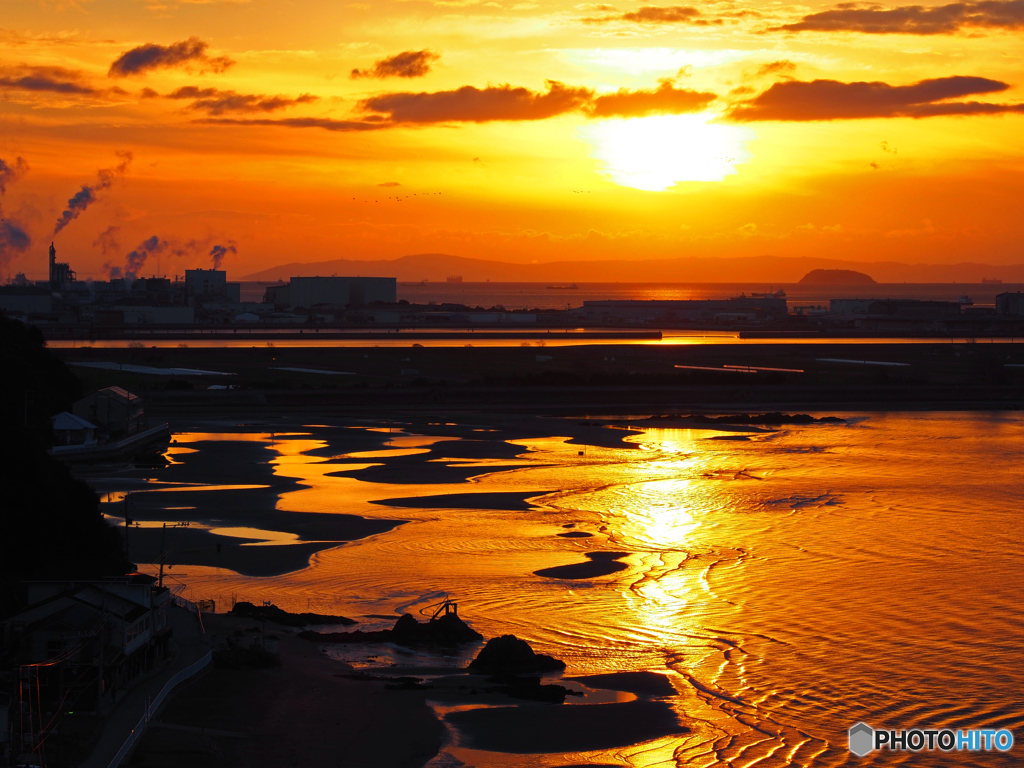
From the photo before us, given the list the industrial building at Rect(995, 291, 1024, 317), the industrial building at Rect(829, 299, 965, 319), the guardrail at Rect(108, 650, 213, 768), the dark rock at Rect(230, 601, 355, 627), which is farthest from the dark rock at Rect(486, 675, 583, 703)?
the industrial building at Rect(995, 291, 1024, 317)

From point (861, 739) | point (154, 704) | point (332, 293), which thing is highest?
point (332, 293)

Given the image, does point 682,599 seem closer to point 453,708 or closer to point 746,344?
Answer: point 453,708

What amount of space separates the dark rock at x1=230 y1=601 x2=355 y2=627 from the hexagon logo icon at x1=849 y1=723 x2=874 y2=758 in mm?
8832

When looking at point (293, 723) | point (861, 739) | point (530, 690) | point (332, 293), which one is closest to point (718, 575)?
point (530, 690)

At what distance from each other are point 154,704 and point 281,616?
4701 millimetres

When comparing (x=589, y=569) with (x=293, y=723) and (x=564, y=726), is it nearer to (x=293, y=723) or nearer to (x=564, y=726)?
(x=564, y=726)

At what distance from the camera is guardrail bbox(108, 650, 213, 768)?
12.2 metres

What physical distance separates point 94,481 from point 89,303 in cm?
10886

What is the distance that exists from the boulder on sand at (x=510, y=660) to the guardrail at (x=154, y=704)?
406 cm

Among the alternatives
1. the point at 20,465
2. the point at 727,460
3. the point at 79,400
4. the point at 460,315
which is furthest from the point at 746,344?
the point at 20,465

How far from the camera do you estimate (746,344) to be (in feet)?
323

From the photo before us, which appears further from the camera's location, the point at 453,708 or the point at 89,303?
the point at 89,303

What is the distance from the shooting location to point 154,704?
44.7 ft

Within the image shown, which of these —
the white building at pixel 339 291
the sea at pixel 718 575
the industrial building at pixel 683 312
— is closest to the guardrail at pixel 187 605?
the sea at pixel 718 575
